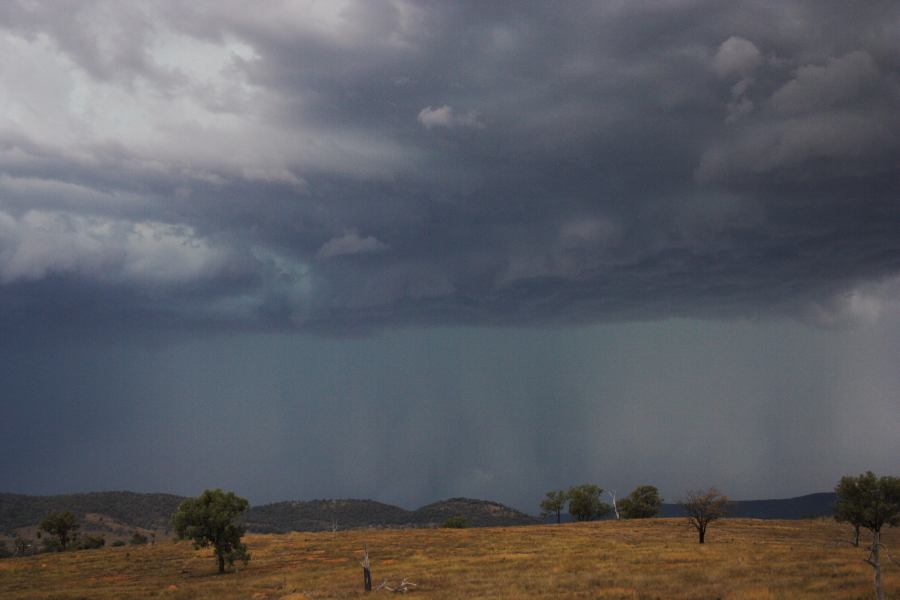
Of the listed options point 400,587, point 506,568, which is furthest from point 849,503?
point 400,587

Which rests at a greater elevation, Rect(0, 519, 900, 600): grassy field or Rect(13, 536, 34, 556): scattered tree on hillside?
Rect(0, 519, 900, 600): grassy field

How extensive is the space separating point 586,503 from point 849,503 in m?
72.9

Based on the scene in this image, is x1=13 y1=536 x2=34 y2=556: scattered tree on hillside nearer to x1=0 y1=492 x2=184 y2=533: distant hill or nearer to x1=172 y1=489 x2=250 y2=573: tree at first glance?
x1=0 y1=492 x2=184 y2=533: distant hill

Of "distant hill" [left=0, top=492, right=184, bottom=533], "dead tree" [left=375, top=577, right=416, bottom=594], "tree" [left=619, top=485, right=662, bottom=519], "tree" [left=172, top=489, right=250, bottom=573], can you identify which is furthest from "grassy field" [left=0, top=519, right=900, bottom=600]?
"distant hill" [left=0, top=492, right=184, bottom=533]

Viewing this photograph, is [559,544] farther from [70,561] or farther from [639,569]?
[70,561]

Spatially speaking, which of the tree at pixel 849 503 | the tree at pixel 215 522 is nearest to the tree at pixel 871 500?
the tree at pixel 849 503

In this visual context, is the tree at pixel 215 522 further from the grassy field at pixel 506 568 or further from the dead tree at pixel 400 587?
the dead tree at pixel 400 587

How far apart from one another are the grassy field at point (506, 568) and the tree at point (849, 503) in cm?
466

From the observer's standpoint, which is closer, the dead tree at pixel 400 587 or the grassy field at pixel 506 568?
the grassy field at pixel 506 568

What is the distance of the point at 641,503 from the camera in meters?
141

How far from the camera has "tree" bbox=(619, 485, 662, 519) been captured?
140 m

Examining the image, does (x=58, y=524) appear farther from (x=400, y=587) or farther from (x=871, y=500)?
(x=871, y=500)

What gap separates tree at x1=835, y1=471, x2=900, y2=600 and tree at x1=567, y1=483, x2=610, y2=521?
70.8 metres

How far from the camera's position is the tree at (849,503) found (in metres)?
73.3
